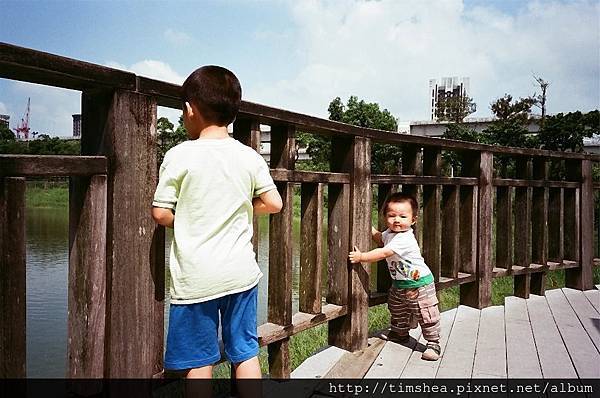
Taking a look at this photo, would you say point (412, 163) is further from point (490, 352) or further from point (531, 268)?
point (531, 268)

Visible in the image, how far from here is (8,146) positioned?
141 centimetres

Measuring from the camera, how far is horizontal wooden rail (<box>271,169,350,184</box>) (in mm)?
2049

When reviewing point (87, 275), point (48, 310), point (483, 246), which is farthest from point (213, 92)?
point (48, 310)

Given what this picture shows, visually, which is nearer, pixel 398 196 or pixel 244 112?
pixel 244 112

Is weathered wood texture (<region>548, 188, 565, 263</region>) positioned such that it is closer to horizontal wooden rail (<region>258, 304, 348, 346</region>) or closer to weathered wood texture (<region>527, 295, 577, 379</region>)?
Answer: weathered wood texture (<region>527, 295, 577, 379</region>)

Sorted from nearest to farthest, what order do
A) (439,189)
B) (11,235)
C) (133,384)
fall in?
(11,235)
(133,384)
(439,189)

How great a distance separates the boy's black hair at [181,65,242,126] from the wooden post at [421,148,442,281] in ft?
6.41

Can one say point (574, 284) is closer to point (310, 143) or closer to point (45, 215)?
point (45, 215)

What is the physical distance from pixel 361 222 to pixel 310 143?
18.9 meters

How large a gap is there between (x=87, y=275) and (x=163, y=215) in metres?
0.25

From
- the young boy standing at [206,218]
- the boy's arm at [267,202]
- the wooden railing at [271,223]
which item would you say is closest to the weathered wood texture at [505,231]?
the wooden railing at [271,223]

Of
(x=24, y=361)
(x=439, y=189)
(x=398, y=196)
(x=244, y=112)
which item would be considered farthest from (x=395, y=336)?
(x=24, y=361)

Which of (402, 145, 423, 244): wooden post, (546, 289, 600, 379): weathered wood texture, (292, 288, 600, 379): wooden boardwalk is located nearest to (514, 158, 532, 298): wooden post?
(546, 289, 600, 379): weathered wood texture

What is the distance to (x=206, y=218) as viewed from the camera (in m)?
1.47
